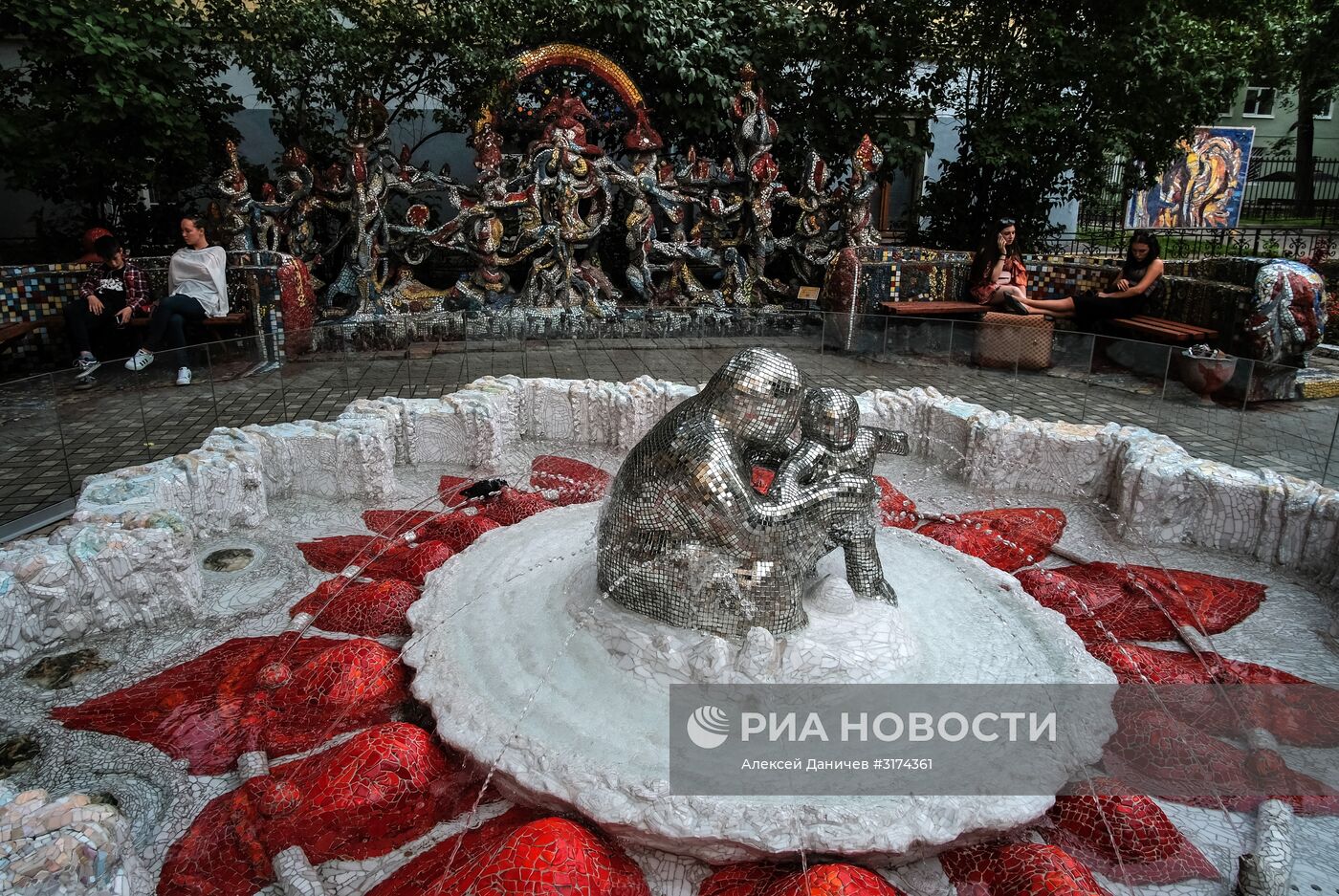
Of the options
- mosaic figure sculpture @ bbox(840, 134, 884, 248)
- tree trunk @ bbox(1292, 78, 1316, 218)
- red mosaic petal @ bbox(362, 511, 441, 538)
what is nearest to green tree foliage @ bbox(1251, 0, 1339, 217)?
tree trunk @ bbox(1292, 78, 1316, 218)

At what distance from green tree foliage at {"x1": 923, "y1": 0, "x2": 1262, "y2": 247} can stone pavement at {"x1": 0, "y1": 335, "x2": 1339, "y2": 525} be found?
6577 millimetres

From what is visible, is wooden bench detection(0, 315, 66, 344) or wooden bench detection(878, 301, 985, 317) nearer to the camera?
wooden bench detection(0, 315, 66, 344)

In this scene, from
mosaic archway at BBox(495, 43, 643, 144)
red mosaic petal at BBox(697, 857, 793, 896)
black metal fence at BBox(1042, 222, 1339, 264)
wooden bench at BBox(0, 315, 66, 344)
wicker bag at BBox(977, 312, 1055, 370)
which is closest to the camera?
red mosaic petal at BBox(697, 857, 793, 896)

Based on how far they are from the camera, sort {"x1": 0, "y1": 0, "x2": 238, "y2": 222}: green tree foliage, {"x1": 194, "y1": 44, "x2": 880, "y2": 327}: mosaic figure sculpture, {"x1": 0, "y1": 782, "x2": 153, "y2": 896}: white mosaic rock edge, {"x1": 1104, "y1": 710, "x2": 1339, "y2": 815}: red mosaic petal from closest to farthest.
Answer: {"x1": 0, "y1": 782, "x2": 153, "y2": 896}: white mosaic rock edge
{"x1": 1104, "y1": 710, "x2": 1339, "y2": 815}: red mosaic petal
{"x1": 0, "y1": 0, "x2": 238, "y2": 222}: green tree foliage
{"x1": 194, "y1": 44, "x2": 880, "y2": 327}: mosaic figure sculpture

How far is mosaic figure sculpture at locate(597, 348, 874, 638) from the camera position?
3.24 meters

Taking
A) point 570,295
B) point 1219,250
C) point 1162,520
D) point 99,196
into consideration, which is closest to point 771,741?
point 1162,520

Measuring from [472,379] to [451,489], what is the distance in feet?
6.08

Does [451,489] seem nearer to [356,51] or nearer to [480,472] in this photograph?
[480,472]

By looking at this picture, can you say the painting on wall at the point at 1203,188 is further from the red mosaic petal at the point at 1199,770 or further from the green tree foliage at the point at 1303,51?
the red mosaic petal at the point at 1199,770

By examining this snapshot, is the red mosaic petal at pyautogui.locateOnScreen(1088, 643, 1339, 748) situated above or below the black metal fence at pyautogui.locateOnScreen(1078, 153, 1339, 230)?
below

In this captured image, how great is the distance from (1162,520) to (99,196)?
1210 cm

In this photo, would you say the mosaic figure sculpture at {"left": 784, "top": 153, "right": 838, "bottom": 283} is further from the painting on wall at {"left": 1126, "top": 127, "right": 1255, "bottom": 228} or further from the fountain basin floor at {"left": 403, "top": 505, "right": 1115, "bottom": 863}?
the painting on wall at {"left": 1126, "top": 127, "right": 1255, "bottom": 228}

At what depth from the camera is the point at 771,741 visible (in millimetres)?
3059

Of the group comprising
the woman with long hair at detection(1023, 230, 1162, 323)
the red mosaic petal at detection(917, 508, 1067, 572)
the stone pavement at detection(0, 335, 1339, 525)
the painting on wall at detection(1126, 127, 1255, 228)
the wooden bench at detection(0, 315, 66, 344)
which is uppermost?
the painting on wall at detection(1126, 127, 1255, 228)
